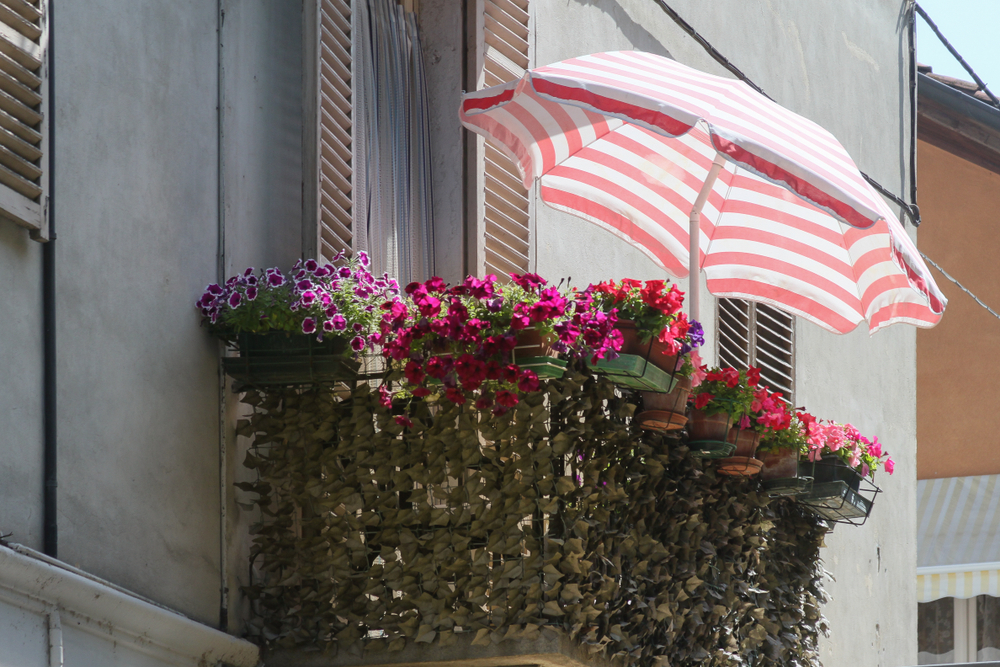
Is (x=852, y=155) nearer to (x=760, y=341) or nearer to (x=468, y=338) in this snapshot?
(x=760, y=341)

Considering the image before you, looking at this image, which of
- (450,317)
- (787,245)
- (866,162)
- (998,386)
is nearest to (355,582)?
(450,317)

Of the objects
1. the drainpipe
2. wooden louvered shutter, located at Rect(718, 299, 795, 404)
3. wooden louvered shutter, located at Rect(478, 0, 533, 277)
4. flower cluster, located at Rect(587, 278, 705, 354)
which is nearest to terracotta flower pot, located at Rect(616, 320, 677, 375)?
flower cluster, located at Rect(587, 278, 705, 354)

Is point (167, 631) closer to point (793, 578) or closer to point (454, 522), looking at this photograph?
point (454, 522)

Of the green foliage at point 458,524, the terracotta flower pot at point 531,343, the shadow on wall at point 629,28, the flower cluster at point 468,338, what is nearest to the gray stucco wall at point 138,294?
the green foliage at point 458,524

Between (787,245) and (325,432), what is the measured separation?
2.90 meters

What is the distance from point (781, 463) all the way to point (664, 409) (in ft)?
4.90

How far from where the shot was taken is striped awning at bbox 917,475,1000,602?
1595cm

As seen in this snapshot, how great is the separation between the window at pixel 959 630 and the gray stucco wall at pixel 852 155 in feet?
15.3

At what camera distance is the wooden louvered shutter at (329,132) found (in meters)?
6.76

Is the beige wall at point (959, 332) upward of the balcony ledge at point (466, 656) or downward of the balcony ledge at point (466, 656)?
upward

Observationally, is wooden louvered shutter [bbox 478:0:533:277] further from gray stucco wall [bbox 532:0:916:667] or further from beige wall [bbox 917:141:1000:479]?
beige wall [bbox 917:141:1000:479]

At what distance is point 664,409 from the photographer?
6.61 metres

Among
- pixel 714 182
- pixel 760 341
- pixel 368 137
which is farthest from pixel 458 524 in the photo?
pixel 760 341

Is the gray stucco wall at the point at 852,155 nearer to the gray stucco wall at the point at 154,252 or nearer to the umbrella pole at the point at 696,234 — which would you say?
the umbrella pole at the point at 696,234
